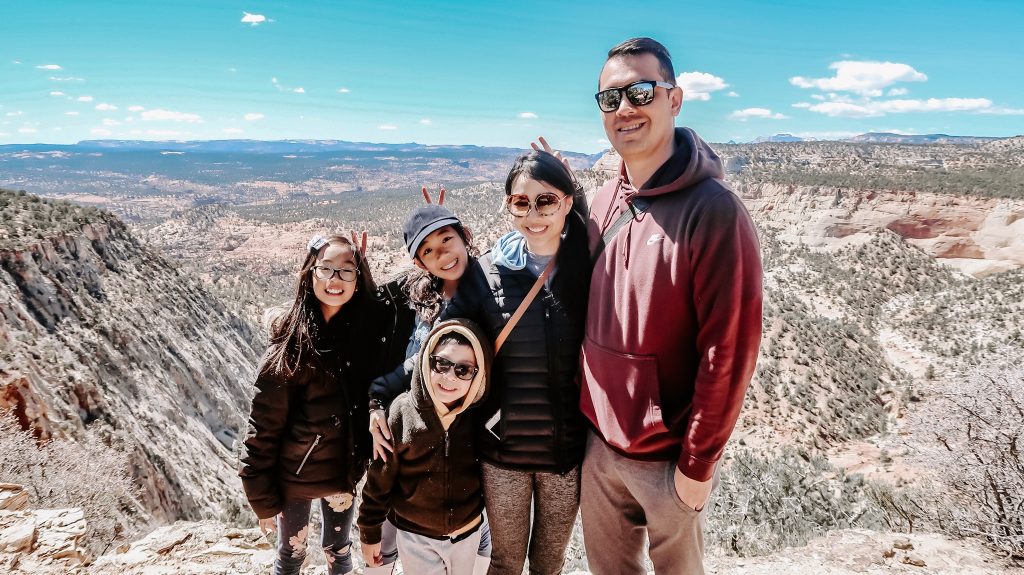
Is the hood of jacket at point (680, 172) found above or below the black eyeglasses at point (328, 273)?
above

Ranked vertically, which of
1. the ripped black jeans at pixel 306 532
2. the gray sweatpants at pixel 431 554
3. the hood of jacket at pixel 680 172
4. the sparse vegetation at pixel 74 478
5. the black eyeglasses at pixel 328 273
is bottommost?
the sparse vegetation at pixel 74 478

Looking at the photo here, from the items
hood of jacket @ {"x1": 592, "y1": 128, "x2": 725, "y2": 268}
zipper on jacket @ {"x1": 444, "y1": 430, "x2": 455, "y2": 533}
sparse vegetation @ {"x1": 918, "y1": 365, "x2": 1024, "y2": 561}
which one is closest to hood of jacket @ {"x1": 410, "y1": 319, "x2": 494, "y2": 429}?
zipper on jacket @ {"x1": 444, "y1": 430, "x2": 455, "y2": 533}

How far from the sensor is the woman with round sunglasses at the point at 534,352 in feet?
7.00

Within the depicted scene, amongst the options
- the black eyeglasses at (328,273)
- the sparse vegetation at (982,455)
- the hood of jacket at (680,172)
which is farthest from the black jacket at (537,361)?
the sparse vegetation at (982,455)

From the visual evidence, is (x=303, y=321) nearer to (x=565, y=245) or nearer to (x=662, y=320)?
(x=565, y=245)

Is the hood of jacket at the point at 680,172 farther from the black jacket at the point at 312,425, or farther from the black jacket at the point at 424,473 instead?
the black jacket at the point at 312,425

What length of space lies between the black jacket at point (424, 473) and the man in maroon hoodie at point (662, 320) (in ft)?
1.76

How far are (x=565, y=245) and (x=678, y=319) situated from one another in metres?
0.60

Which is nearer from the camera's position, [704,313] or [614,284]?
[704,313]

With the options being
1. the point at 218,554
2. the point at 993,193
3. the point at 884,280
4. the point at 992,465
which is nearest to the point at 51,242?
the point at 218,554

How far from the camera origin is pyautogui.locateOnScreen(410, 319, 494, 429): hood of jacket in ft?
6.81

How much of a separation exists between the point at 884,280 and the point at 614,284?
103 feet

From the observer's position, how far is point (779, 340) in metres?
17.8

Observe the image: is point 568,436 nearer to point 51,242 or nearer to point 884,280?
point 51,242
